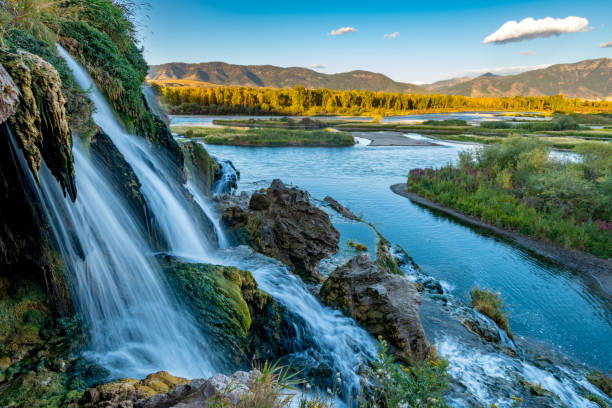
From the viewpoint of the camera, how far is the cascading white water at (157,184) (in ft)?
21.7

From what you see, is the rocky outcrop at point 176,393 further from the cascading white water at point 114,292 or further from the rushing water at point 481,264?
the rushing water at point 481,264

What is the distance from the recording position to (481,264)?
45.9 feet

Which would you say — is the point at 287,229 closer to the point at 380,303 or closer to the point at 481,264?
the point at 380,303

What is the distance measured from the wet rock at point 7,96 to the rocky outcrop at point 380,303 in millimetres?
6424

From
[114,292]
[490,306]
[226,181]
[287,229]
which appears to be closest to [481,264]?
[490,306]

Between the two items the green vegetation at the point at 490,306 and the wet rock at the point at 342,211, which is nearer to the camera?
the green vegetation at the point at 490,306

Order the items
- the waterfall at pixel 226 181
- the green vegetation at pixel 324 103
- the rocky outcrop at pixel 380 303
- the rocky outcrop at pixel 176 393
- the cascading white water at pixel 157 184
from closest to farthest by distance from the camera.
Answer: the rocky outcrop at pixel 176 393 → the cascading white water at pixel 157 184 → the rocky outcrop at pixel 380 303 → the waterfall at pixel 226 181 → the green vegetation at pixel 324 103

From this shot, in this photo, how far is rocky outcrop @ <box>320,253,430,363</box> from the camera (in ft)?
22.1

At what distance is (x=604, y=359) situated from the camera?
8781 millimetres

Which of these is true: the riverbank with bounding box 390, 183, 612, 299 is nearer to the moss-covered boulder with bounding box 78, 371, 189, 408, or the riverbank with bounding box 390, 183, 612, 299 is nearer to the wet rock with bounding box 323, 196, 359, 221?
the wet rock with bounding box 323, 196, 359, 221

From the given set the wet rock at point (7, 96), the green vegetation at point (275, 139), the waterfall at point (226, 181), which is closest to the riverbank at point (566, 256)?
the waterfall at point (226, 181)

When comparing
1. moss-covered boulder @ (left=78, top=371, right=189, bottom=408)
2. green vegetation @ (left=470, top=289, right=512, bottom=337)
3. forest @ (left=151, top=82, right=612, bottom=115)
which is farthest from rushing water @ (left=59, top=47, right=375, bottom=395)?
forest @ (left=151, top=82, right=612, bottom=115)

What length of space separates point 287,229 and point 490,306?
655cm

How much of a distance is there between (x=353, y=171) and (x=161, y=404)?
2963cm
